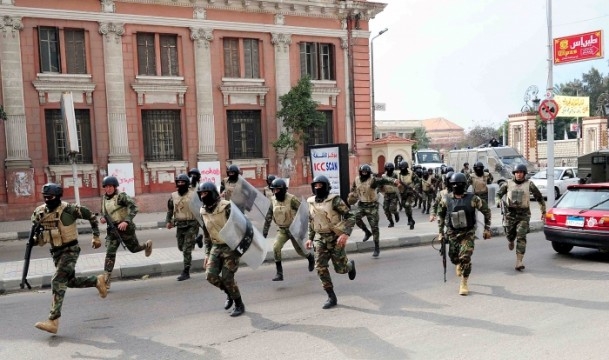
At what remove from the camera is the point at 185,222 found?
9.06 meters

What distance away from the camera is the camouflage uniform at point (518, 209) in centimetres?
888

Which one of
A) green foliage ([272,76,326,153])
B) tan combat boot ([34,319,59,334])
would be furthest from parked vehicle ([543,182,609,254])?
green foliage ([272,76,326,153])

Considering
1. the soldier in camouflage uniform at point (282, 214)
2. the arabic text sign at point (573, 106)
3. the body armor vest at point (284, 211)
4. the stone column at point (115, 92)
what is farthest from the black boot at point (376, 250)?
the arabic text sign at point (573, 106)

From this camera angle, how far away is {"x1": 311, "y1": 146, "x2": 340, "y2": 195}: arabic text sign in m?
12.4

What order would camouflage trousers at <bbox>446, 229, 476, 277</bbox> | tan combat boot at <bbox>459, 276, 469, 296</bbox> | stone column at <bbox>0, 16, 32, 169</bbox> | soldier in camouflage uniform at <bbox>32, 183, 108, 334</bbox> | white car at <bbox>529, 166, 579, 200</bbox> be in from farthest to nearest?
white car at <bbox>529, 166, 579, 200</bbox>
stone column at <bbox>0, 16, 32, 169</bbox>
camouflage trousers at <bbox>446, 229, 476, 277</bbox>
tan combat boot at <bbox>459, 276, 469, 296</bbox>
soldier in camouflage uniform at <bbox>32, 183, 108, 334</bbox>

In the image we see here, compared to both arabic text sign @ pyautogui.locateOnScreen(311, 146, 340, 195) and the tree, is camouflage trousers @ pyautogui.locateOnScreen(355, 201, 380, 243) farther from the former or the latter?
the tree

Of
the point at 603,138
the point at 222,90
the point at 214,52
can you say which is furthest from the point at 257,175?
the point at 603,138

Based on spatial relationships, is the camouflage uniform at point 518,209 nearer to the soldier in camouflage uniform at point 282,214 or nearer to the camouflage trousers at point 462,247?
the camouflage trousers at point 462,247

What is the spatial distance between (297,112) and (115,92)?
6.77 m

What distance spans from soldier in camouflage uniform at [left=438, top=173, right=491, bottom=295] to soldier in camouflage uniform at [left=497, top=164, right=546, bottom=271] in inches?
58.1

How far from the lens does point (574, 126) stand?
157ft

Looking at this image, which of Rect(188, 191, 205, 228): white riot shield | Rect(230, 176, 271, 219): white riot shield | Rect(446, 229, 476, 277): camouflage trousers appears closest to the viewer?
Rect(446, 229, 476, 277): camouflage trousers

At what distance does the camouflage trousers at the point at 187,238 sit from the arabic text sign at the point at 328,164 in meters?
4.17

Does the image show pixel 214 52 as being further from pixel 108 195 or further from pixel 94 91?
pixel 108 195
